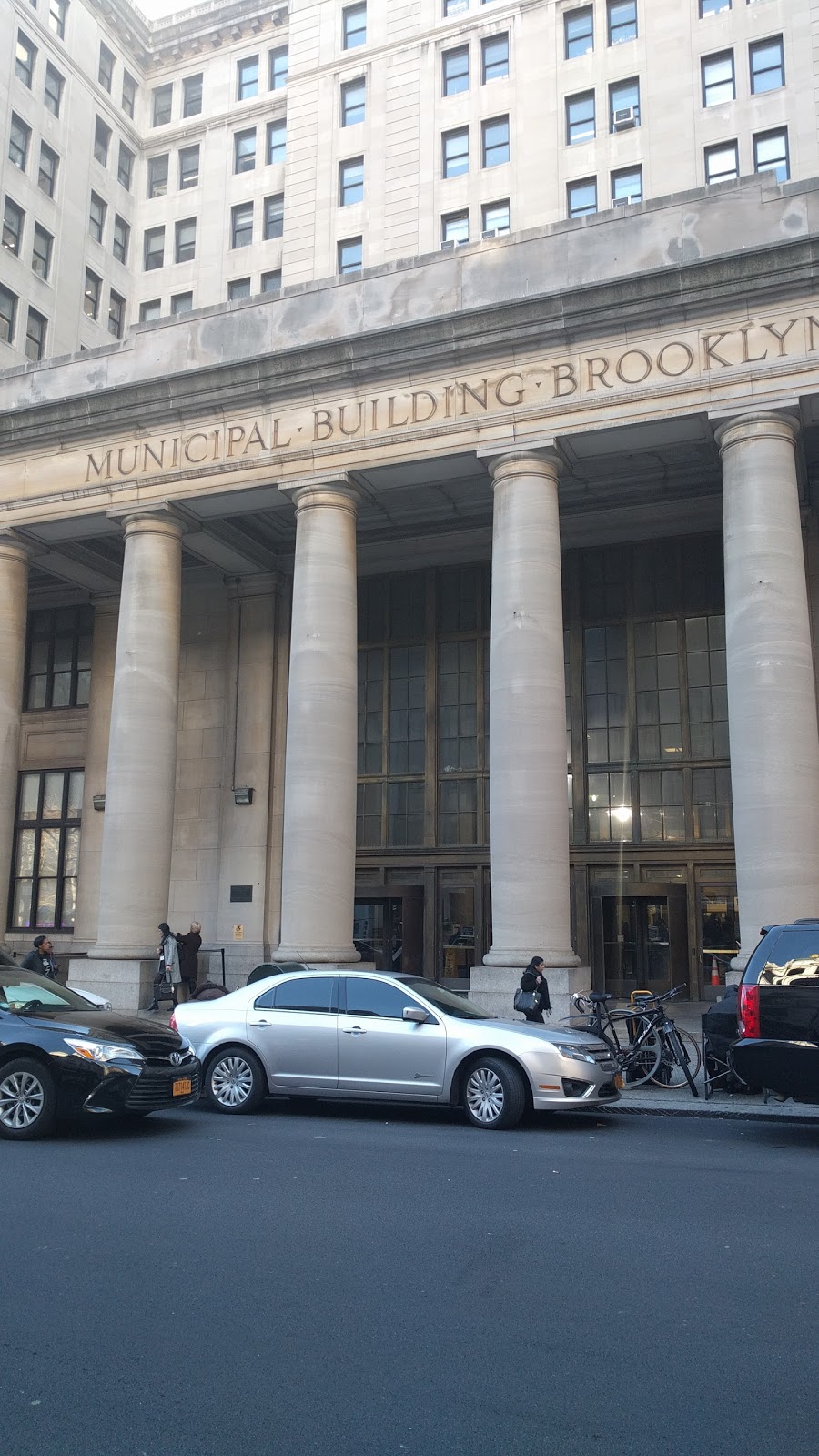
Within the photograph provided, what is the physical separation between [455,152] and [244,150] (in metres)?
10.6

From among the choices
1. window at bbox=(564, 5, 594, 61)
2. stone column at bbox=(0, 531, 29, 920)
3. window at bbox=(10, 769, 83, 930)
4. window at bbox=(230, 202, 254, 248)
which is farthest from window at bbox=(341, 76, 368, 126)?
window at bbox=(10, 769, 83, 930)

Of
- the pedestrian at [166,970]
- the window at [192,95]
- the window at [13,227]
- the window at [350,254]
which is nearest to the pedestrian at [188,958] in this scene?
the pedestrian at [166,970]

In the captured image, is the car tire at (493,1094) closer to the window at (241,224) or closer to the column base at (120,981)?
the column base at (120,981)

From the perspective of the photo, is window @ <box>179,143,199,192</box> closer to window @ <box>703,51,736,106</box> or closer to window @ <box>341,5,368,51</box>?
window @ <box>341,5,368,51</box>

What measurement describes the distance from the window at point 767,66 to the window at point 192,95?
21593 mm

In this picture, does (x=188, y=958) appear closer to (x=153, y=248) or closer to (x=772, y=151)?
(x=772, y=151)

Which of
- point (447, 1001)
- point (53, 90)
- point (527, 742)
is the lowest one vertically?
point (447, 1001)

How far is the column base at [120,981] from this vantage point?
20750mm

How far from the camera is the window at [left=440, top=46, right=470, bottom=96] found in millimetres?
33062

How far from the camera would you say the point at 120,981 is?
20.8m

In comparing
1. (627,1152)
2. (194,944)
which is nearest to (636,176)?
(194,944)

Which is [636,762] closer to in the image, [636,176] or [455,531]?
[455,531]

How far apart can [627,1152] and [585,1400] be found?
18.2 feet

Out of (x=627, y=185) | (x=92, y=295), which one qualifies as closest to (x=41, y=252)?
(x=92, y=295)
